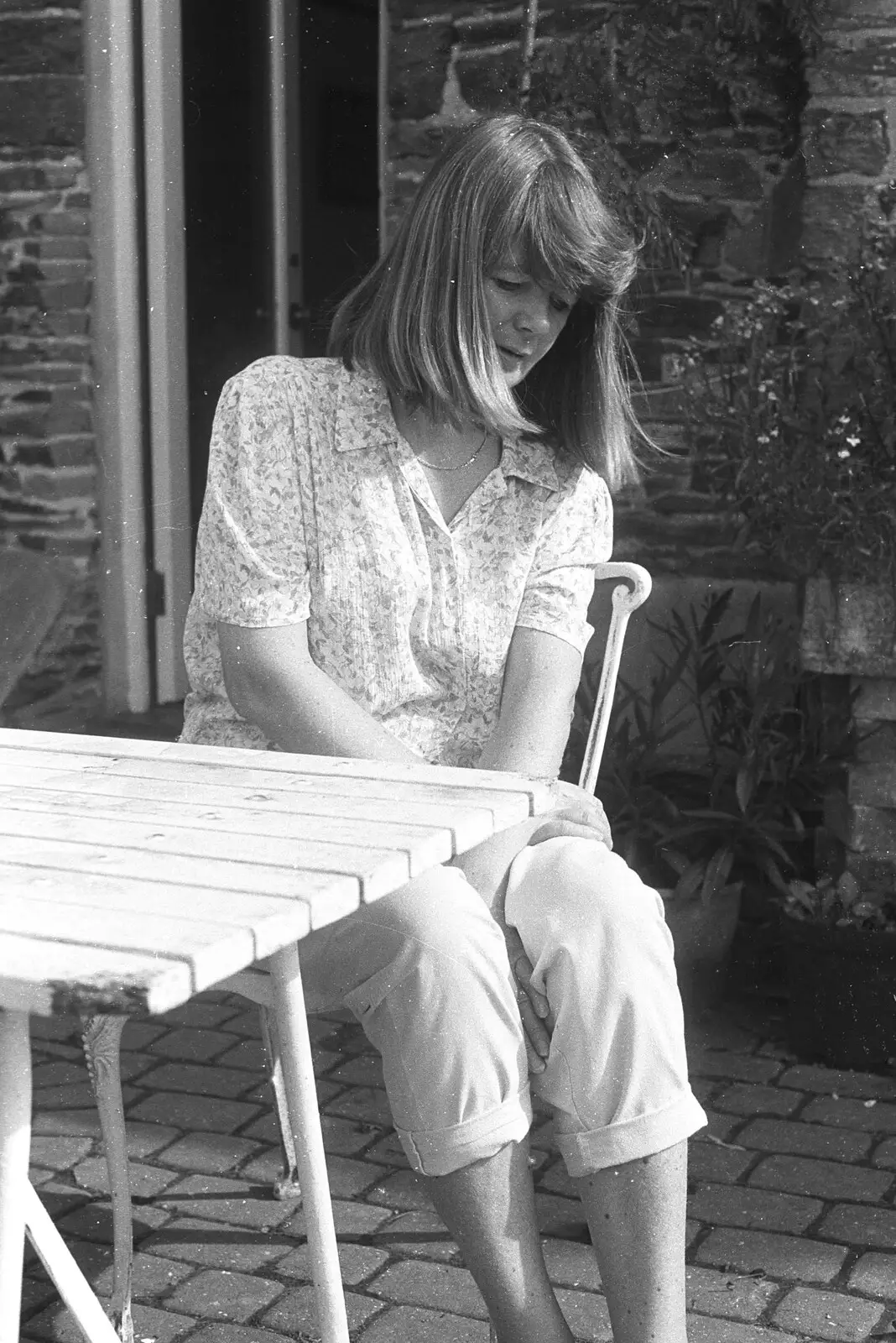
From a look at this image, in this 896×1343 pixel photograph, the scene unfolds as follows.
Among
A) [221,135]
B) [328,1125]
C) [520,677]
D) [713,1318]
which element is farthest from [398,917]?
[221,135]

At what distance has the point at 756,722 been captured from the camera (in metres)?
3.66

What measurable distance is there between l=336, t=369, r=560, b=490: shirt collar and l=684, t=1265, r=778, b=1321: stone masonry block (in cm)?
116

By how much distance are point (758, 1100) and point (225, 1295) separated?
116 centimetres

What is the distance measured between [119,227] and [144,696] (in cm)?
142

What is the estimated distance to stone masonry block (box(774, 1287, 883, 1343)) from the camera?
7.46 ft

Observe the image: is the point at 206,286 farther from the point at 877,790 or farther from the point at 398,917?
the point at 398,917

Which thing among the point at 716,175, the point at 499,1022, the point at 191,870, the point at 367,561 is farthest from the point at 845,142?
the point at 191,870

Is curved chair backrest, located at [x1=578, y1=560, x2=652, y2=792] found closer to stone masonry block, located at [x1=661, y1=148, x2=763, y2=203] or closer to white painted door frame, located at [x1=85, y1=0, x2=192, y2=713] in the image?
stone masonry block, located at [x1=661, y1=148, x2=763, y2=203]

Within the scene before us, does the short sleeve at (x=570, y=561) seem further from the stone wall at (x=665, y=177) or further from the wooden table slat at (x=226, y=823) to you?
the stone wall at (x=665, y=177)

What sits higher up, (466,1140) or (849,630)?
(849,630)

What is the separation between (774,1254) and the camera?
8.21ft

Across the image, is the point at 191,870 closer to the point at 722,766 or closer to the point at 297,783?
the point at 297,783

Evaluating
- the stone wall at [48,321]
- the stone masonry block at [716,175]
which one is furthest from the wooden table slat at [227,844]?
the stone wall at [48,321]

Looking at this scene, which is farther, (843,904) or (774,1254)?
(843,904)
